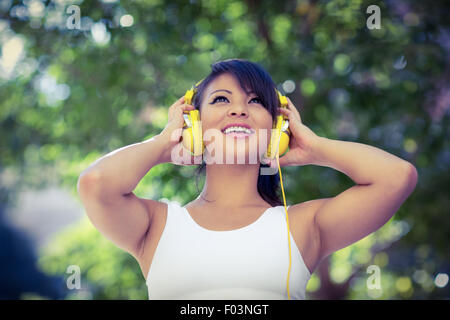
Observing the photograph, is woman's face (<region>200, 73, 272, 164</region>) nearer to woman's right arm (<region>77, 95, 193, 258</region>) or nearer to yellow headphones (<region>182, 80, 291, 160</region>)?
yellow headphones (<region>182, 80, 291, 160</region>)

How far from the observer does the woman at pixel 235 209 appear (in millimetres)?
1419

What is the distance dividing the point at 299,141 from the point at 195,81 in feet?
6.80

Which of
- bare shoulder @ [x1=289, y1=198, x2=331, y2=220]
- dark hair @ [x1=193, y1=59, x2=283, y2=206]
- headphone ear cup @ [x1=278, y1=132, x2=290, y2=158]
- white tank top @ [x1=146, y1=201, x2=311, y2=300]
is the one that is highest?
dark hair @ [x1=193, y1=59, x2=283, y2=206]

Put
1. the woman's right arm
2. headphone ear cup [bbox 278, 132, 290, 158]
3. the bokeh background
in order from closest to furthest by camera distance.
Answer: the woman's right arm, headphone ear cup [bbox 278, 132, 290, 158], the bokeh background

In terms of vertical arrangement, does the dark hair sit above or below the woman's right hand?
above

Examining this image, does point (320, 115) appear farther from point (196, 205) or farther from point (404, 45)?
point (196, 205)

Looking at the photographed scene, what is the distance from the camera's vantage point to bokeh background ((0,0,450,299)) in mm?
3143

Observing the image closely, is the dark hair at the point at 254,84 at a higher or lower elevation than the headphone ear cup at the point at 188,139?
higher

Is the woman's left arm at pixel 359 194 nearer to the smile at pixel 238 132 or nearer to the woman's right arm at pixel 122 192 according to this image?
the smile at pixel 238 132

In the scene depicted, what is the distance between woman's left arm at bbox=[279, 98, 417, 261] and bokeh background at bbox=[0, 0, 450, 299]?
56.8 inches

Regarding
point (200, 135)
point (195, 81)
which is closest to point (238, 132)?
point (200, 135)

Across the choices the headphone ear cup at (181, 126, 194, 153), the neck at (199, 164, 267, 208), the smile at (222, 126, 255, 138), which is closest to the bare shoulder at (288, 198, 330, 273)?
the neck at (199, 164, 267, 208)

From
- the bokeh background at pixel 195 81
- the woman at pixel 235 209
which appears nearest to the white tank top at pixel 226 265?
the woman at pixel 235 209

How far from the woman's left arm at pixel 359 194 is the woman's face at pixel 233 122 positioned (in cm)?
22
